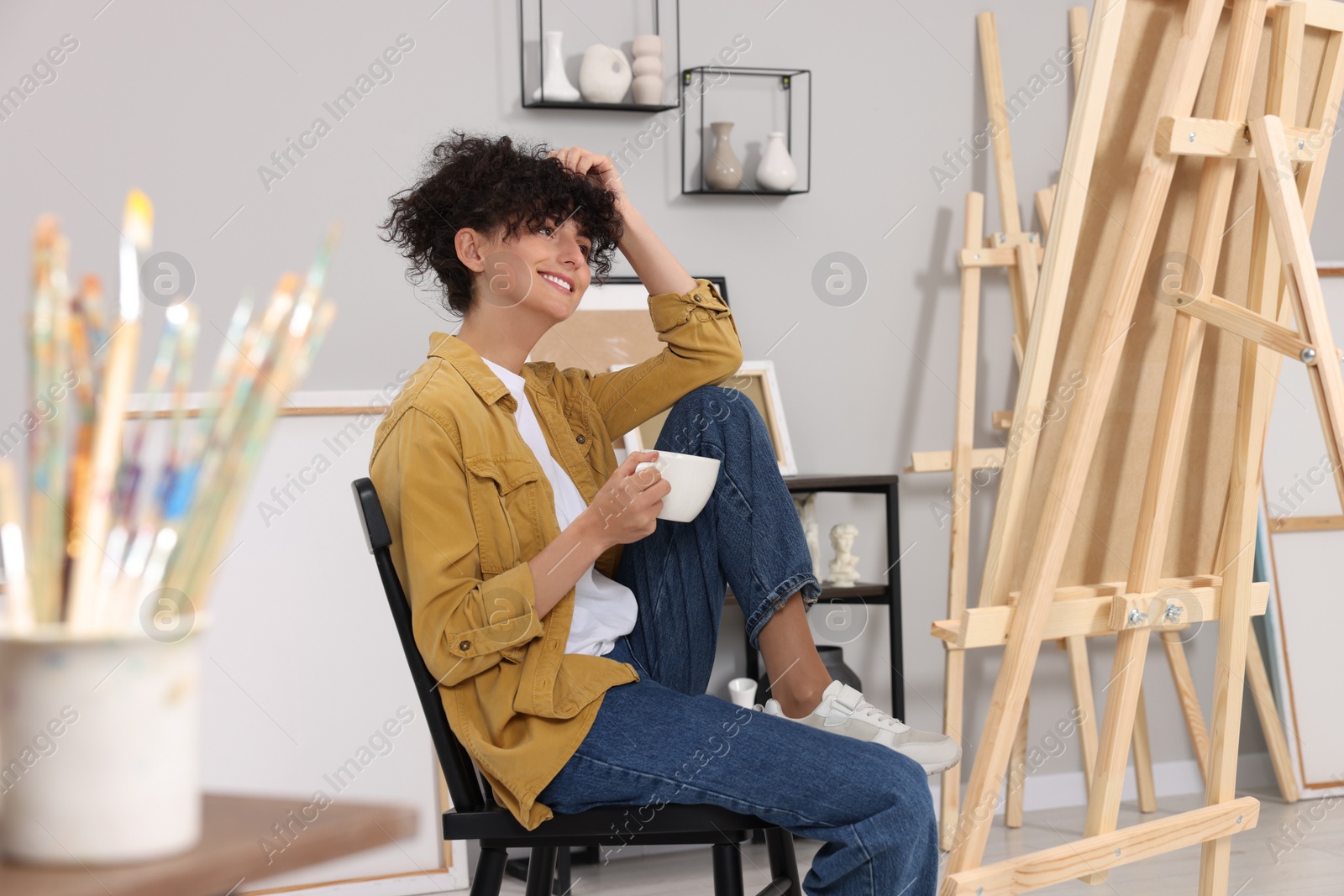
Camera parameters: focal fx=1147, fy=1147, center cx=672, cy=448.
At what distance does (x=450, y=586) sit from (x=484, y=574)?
0.07m

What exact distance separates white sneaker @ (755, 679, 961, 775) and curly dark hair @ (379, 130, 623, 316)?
62 centimetres

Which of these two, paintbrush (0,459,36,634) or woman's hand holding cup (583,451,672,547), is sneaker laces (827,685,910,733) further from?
paintbrush (0,459,36,634)

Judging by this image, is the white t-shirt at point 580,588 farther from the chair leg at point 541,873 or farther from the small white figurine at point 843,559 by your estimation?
the small white figurine at point 843,559

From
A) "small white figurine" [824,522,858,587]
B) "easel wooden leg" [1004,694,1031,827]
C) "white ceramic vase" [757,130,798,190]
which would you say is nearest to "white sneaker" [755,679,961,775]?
"small white figurine" [824,522,858,587]

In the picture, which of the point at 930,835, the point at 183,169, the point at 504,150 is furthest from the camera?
the point at 183,169

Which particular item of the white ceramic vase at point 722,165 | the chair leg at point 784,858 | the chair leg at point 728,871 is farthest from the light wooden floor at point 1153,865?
the white ceramic vase at point 722,165

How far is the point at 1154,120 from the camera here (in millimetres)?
1514

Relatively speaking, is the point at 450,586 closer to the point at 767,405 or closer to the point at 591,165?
the point at 591,165

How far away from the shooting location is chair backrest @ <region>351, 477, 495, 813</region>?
118 cm

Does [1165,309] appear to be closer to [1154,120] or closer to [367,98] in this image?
[1154,120]

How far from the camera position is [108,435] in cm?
23

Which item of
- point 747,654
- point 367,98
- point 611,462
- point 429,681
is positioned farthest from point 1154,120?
point 367,98

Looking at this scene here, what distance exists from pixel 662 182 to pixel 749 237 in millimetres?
228

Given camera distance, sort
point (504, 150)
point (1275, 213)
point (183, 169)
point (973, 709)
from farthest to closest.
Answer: point (973, 709) < point (183, 169) < point (1275, 213) < point (504, 150)
